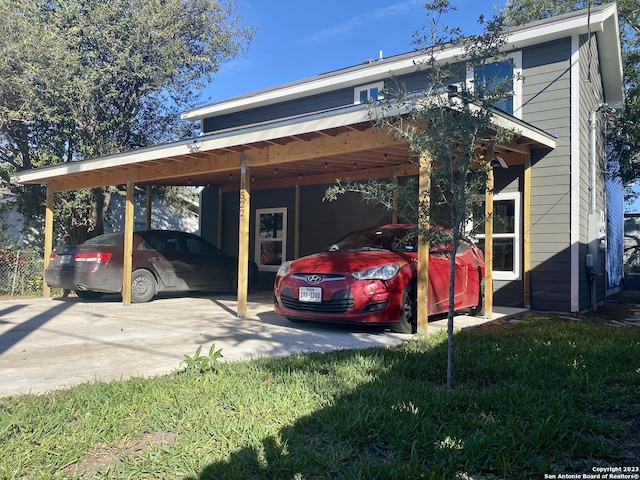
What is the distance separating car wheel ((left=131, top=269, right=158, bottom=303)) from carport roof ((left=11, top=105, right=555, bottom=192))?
194 centimetres

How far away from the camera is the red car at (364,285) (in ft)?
19.8

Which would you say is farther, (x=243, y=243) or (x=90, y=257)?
(x=90, y=257)

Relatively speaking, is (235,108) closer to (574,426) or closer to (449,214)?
(449,214)

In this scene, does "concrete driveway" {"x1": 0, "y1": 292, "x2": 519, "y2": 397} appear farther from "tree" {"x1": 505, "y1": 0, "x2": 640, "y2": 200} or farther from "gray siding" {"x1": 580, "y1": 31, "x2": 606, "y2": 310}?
"tree" {"x1": 505, "y1": 0, "x2": 640, "y2": 200}

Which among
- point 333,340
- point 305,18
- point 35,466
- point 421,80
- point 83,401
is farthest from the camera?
point 305,18

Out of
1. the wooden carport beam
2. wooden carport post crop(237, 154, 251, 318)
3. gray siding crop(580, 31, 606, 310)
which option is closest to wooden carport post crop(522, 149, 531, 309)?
gray siding crop(580, 31, 606, 310)

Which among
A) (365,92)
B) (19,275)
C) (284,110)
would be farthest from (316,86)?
(19,275)

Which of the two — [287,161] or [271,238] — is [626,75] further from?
[287,161]

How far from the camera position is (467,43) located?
4199 mm

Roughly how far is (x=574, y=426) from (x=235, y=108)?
12839 mm

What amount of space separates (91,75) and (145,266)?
7002 mm

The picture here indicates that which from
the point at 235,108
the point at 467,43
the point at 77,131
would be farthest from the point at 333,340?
the point at 77,131

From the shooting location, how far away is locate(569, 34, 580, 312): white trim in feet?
28.0

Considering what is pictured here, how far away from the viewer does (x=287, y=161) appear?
776 centimetres
